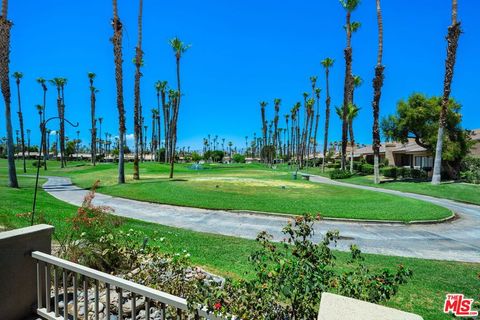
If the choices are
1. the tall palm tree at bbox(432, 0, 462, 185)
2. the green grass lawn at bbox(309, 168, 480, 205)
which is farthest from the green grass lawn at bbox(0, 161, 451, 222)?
the tall palm tree at bbox(432, 0, 462, 185)

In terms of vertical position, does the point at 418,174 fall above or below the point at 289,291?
below

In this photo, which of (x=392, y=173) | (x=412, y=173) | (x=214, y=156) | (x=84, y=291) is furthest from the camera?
(x=214, y=156)

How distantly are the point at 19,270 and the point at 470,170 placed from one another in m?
38.7

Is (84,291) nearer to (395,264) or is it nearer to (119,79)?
(395,264)

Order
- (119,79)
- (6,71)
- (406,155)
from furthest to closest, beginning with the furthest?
(406,155), (119,79), (6,71)

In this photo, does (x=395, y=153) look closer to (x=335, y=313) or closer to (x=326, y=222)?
(x=326, y=222)

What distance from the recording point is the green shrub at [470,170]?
1201 inches

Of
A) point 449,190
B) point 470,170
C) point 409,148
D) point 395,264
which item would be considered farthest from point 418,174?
point 395,264

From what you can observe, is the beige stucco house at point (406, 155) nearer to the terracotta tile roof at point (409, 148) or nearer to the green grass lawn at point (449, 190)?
the terracotta tile roof at point (409, 148)

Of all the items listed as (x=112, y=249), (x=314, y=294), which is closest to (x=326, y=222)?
(x=112, y=249)

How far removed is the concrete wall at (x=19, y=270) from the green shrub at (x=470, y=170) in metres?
36.4

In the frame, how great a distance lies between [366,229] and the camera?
45.1ft

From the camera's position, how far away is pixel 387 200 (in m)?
20.8

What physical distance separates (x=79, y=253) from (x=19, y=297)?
117cm
